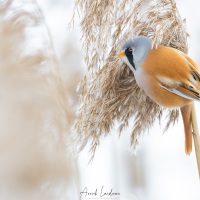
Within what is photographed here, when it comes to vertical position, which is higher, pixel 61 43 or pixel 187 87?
pixel 61 43

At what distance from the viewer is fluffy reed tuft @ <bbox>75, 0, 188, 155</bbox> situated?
1.18 metres

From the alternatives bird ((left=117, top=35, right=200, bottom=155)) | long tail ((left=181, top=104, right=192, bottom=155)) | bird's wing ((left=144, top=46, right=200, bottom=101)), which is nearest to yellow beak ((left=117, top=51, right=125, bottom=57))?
bird ((left=117, top=35, right=200, bottom=155))

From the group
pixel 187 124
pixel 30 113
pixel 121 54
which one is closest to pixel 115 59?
pixel 121 54

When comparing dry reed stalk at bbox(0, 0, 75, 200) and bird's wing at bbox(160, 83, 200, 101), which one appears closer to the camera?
dry reed stalk at bbox(0, 0, 75, 200)

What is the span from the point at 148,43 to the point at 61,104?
1.11 feet

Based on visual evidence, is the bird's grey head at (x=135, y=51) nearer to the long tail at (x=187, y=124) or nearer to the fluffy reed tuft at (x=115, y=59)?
the fluffy reed tuft at (x=115, y=59)

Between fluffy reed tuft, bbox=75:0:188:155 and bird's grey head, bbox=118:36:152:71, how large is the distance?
0.07 ft

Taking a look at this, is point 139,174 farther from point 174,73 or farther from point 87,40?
point 87,40

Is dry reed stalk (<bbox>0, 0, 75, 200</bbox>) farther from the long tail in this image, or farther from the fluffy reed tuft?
the long tail

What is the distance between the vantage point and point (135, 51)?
1.26 metres

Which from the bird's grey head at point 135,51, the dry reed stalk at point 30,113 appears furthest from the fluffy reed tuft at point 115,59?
the dry reed stalk at point 30,113

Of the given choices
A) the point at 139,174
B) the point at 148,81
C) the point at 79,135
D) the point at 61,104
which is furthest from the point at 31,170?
the point at 139,174

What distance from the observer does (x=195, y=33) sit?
1.74 metres

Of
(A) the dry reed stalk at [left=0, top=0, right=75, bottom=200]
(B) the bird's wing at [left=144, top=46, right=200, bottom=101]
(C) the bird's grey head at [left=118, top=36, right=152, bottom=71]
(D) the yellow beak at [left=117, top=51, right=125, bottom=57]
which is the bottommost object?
(A) the dry reed stalk at [left=0, top=0, right=75, bottom=200]
